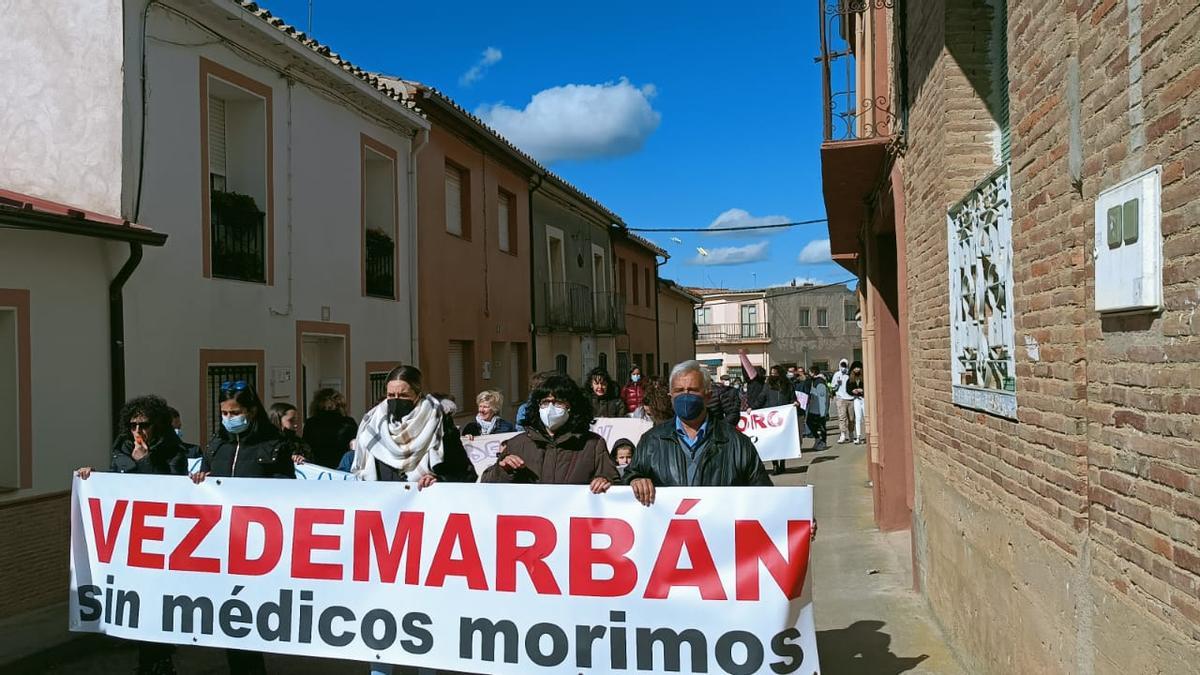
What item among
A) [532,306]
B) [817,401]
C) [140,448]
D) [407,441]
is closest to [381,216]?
[532,306]

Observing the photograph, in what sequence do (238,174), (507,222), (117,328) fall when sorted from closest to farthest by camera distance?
(117,328) < (238,174) < (507,222)

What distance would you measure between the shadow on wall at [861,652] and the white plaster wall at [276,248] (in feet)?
21.3

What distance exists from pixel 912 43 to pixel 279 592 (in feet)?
18.3

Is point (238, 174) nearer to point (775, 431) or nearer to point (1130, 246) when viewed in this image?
point (775, 431)

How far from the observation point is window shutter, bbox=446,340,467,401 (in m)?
16.8

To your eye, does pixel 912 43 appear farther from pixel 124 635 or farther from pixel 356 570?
pixel 124 635

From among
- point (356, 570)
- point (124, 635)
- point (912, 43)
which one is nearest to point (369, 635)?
point (356, 570)

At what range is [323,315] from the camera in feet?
39.9

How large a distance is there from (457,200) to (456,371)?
3072mm

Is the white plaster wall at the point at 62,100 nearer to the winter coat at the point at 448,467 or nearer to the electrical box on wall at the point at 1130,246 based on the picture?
the winter coat at the point at 448,467

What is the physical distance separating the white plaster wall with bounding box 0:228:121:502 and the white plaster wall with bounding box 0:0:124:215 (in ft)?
2.81

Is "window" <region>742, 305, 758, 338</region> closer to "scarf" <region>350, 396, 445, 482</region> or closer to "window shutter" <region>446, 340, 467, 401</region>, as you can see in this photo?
"window shutter" <region>446, 340, 467, 401</region>

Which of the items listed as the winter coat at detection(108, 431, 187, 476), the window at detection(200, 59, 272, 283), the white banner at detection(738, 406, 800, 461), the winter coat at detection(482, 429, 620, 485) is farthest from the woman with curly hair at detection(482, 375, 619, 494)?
the white banner at detection(738, 406, 800, 461)

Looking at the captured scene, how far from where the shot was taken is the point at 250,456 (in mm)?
5473
